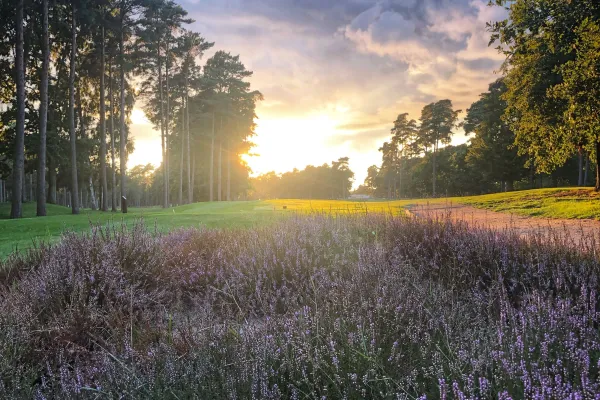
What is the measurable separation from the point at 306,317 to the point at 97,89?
115 ft

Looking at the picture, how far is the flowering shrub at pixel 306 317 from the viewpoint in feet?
7.32

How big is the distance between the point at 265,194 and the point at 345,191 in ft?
81.0

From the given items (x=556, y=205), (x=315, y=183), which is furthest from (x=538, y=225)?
(x=315, y=183)

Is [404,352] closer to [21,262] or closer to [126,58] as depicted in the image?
[21,262]

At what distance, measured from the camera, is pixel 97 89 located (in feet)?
104

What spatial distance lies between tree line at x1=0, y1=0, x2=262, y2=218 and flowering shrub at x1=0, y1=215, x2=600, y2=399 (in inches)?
650

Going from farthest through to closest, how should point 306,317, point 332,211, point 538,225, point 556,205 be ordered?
point 556,205
point 332,211
point 538,225
point 306,317

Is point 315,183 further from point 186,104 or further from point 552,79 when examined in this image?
point 552,79

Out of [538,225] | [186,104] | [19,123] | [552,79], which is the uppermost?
[186,104]

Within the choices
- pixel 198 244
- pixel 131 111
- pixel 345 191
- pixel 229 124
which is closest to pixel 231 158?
pixel 229 124

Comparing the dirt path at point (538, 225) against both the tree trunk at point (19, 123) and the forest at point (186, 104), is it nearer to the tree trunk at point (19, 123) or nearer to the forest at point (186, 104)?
the forest at point (186, 104)

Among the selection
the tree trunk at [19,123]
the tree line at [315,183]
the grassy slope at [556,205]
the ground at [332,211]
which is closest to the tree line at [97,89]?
the tree trunk at [19,123]

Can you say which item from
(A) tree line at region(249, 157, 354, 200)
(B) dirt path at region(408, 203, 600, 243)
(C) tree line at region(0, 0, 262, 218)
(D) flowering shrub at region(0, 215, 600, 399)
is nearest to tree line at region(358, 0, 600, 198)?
(B) dirt path at region(408, 203, 600, 243)

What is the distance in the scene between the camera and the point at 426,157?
201ft
